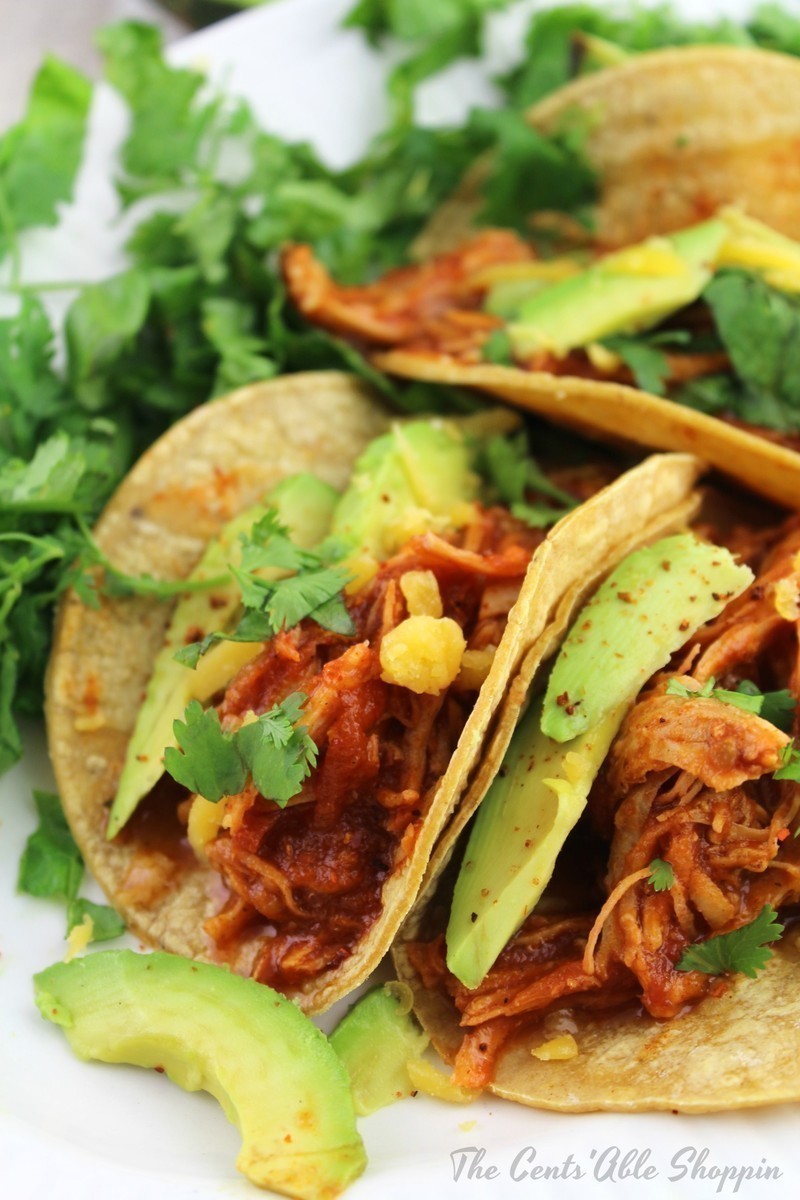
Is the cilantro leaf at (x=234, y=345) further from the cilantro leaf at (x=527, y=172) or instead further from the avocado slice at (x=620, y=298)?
the cilantro leaf at (x=527, y=172)

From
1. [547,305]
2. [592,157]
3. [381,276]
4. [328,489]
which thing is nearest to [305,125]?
[381,276]

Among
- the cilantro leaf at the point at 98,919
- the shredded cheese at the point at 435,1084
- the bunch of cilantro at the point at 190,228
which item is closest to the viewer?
the shredded cheese at the point at 435,1084

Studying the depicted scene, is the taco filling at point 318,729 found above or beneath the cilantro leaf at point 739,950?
above

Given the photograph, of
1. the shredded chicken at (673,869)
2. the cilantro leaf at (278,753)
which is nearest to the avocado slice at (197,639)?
the cilantro leaf at (278,753)

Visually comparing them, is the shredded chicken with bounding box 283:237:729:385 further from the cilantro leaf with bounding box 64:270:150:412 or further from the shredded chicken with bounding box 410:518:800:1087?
the shredded chicken with bounding box 410:518:800:1087

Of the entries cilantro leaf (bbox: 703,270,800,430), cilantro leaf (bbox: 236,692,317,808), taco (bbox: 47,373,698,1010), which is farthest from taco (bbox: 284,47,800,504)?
cilantro leaf (bbox: 236,692,317,808)
